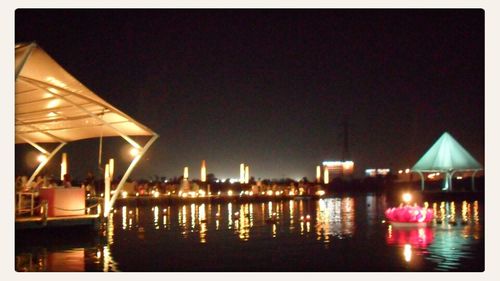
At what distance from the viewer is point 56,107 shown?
71.5ft

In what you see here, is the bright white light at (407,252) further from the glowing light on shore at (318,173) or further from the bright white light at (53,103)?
the glowing light on shore at (318,173)

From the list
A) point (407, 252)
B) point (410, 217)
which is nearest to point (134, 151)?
point (410, 217)

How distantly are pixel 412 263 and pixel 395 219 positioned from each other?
9.18 m

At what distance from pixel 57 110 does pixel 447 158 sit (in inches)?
1452

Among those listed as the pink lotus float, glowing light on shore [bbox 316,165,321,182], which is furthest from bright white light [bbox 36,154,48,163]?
glowing light on shore [bbox 316,165,321,182]

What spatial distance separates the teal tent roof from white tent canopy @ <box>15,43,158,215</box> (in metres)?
32.7

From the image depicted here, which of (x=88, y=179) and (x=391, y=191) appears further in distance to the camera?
(x=391, y=191)

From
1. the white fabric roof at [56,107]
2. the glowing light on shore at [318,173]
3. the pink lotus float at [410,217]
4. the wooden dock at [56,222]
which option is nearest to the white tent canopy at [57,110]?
the white fabric roof at [56,107]

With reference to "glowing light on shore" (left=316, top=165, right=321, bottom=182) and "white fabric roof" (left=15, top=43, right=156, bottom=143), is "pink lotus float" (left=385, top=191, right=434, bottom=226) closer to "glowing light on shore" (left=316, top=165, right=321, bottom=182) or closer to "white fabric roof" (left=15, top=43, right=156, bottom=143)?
"white fabric roof" (left=15, top=43, right=156, bottom=143)

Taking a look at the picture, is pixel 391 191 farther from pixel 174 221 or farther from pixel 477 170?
pixel 174 221

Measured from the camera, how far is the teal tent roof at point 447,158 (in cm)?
5088

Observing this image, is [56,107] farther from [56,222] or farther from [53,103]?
[56,222]
